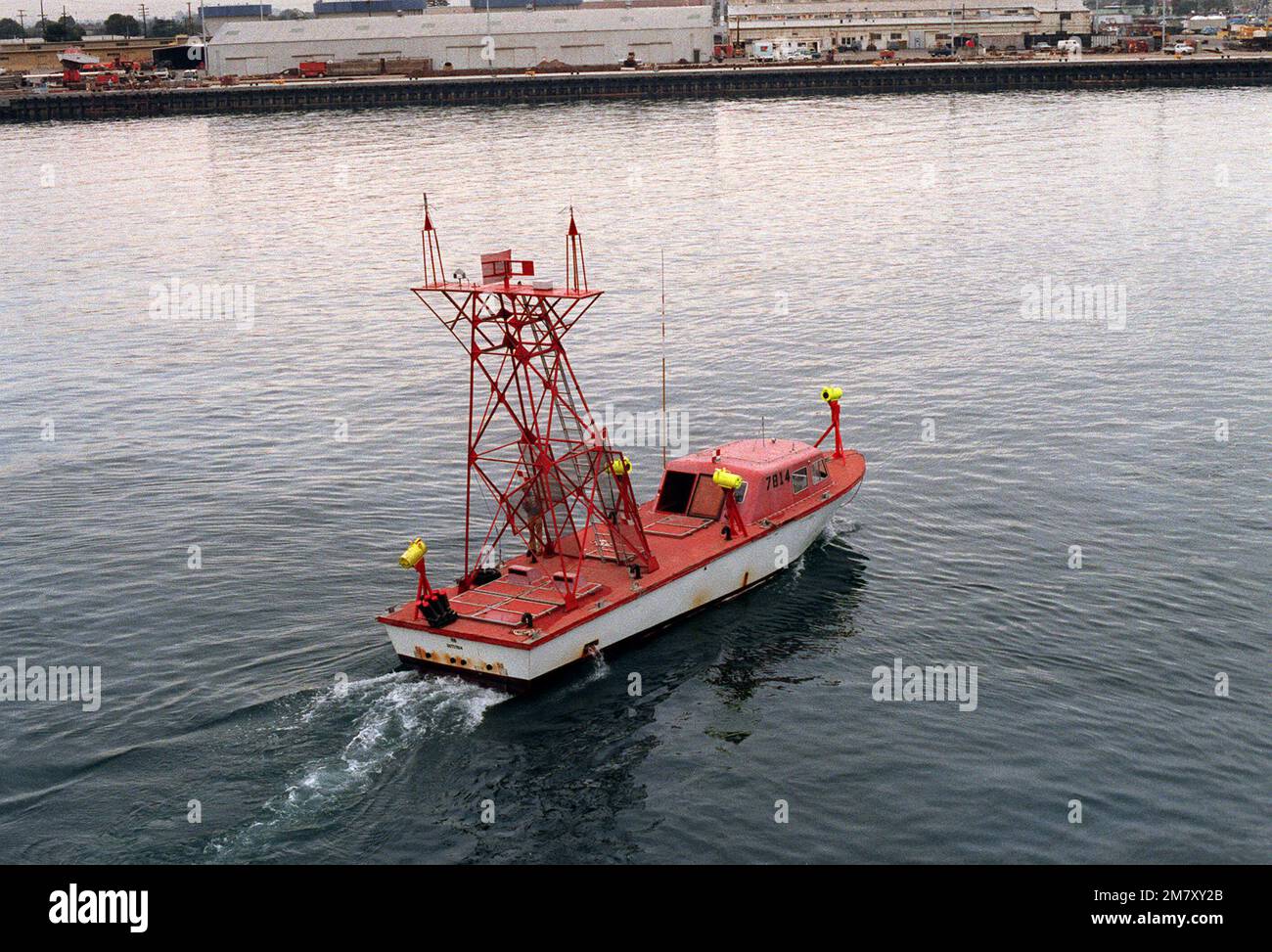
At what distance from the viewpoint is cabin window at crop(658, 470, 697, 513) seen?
43.8 metres

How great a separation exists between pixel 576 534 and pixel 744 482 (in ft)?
20.9

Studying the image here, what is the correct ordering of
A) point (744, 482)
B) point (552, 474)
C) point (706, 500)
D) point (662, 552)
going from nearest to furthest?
point (662, 552) → point (552, 474) → point (744, 482) → point (706, 500)

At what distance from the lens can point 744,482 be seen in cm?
4294

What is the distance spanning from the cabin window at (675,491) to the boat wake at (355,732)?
35.1 feet

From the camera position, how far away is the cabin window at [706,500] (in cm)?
4341

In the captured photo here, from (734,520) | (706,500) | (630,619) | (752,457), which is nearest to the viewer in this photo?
(630,619)

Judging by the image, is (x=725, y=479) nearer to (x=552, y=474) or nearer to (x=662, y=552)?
(x=662, y=552)

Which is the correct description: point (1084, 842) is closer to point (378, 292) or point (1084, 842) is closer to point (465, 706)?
point (465, 706)

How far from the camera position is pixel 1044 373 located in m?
66.1

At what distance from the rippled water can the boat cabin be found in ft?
8.36

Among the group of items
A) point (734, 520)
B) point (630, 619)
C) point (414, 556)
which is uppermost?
point (414, 556)

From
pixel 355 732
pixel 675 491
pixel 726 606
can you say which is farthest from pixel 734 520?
pixel 355 732

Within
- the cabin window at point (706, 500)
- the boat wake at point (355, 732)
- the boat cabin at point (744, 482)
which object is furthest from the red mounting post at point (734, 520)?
the boat wake at point (355, 732)

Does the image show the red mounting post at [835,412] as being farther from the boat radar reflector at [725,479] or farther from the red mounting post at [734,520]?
the boat radar reflector at [725,479]
